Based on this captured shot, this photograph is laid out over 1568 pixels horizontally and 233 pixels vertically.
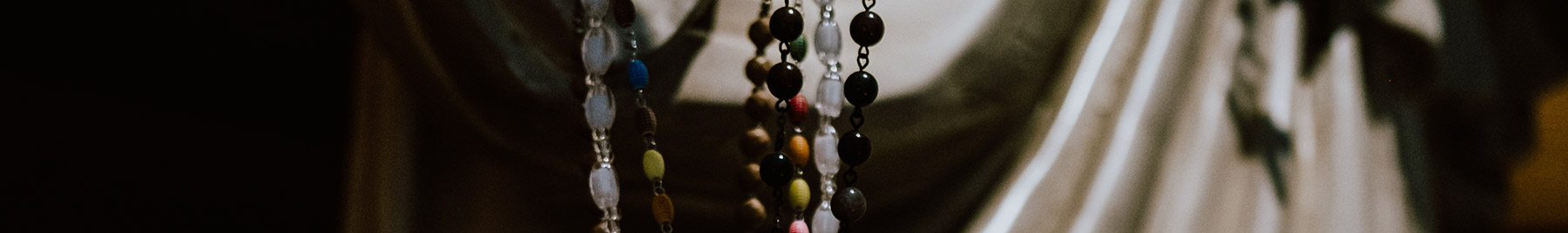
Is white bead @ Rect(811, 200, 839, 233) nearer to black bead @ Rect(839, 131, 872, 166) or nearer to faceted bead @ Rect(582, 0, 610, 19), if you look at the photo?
black bead @ Rect(839, 131, 872, 166)

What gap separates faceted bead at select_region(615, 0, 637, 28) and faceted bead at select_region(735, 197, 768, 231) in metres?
0.11

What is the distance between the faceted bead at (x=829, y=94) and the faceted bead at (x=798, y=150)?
0.7 inches

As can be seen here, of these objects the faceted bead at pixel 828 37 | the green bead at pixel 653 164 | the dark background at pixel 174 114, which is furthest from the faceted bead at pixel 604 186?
the dark background at pixel 174 114

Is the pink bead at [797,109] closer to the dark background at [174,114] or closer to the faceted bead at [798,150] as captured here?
the faceted bead at [798,150]

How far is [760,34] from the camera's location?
0.55 metres

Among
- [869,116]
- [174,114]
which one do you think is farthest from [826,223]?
[174,114]

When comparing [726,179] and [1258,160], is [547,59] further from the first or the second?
[1258,160]

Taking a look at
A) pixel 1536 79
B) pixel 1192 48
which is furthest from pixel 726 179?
pixel 1536 79

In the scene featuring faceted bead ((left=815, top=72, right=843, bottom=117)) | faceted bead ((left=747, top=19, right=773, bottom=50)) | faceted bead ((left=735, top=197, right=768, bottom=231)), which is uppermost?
faceted bead ((left=747, top=19, right=773, bottom=50))

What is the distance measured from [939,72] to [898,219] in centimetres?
11

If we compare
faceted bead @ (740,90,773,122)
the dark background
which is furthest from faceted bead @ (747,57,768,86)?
the dark background

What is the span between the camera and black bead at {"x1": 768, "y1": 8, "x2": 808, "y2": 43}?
51 centimetres

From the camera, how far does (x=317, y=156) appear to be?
31.0 inches

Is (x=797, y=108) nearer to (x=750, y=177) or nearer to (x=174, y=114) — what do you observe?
(x=750, y=177)
